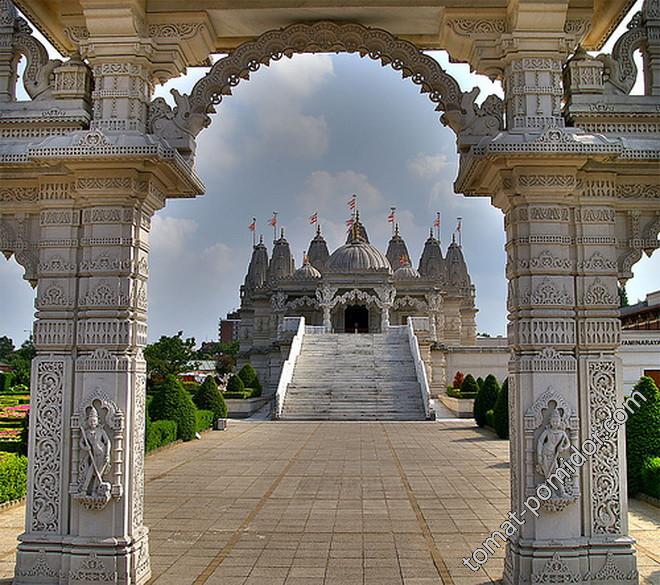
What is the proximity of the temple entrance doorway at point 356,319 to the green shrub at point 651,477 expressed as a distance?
119ft

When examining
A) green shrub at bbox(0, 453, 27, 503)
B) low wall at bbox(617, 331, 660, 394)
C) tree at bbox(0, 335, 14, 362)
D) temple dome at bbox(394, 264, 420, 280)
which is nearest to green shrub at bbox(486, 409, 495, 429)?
low wall at bbox(617, 331, 660, 394)

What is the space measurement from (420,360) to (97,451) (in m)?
26.1

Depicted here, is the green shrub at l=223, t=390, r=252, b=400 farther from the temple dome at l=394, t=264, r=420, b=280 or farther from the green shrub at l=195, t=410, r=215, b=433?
the temple dome at l=394, t=264, r=420, b=280

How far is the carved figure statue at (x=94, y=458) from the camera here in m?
7.12

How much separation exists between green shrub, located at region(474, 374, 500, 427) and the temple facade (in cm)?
1231

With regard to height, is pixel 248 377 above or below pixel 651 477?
above

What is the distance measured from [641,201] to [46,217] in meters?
6.08

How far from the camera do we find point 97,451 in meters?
7.12

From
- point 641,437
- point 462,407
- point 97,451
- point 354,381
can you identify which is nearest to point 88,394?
point 97,451

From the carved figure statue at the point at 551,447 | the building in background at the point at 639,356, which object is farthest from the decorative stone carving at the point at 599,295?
the building in background at the point at 639,356

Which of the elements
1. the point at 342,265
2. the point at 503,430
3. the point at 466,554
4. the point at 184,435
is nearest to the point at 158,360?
the point at 184,435

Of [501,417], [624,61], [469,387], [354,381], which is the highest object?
[624,61]

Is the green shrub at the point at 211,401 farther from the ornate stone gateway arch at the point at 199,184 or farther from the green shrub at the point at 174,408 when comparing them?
the ornate stone gateway arch at the point at 199,184

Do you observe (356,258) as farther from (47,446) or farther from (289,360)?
(47,446)
